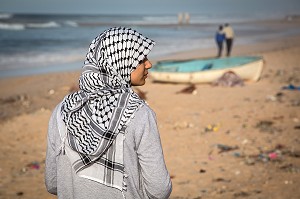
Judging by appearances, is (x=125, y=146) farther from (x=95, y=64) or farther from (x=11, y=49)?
(x=11, y=49)

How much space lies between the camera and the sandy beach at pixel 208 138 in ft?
18.5

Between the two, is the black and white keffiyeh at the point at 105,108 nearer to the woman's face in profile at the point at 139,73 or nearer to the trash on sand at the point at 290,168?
the woman's face in profile at the point at 139,73

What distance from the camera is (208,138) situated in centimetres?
763

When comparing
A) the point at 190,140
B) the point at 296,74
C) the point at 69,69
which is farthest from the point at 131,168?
the point at 69,69

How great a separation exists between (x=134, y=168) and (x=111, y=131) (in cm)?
24

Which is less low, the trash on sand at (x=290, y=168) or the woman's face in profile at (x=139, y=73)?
the woman's face in profile at (x=139, y=73)

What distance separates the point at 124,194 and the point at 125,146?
10.9 inches

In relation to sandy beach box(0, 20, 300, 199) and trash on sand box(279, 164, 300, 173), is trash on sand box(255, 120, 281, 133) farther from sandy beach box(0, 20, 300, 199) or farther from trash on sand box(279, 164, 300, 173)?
trash on sand box(279, 164, 300, 173)

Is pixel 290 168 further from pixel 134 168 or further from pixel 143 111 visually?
pixel 143 111

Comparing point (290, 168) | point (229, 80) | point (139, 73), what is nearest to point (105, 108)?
point (139, 73)

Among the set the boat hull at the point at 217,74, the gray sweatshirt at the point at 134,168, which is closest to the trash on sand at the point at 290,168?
the gray sweatshirt at the point at 134,168

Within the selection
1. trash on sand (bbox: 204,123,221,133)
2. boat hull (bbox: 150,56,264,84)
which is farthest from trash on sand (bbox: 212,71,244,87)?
trash on sand (bbox: 204,123,221,133)

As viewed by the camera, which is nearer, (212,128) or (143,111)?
(143,111)

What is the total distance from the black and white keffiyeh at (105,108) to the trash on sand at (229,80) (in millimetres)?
10715
